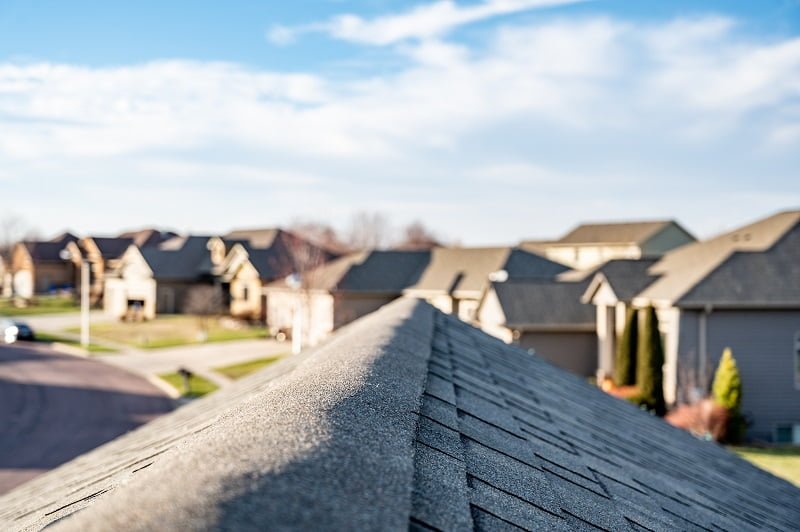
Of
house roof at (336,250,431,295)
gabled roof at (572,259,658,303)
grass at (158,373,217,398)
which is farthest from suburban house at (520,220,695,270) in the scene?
grass at (158,373,217,398)

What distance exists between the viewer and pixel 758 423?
24281 millimetres

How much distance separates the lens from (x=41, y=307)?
66.0 meters

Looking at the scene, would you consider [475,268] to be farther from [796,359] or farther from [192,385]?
[796,359]

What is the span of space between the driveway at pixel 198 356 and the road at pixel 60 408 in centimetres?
140

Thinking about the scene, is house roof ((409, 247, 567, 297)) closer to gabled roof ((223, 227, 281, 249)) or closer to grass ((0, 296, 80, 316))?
gabled roof ((223, 227, 281, 249))

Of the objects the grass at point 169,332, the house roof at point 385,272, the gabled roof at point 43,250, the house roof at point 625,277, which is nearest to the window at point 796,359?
the house roof at point 625,277

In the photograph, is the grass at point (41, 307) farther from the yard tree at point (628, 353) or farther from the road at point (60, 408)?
the yard tree at point (628, 353)

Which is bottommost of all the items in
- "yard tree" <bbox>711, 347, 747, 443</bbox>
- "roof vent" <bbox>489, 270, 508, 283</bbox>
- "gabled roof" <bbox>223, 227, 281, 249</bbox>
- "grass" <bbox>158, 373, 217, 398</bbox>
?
"grass" <bbox>158, 373, 217, 398</bbox>

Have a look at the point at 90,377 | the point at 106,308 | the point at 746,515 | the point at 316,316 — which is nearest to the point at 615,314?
the point at 316,316

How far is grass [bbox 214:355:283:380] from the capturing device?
3244 centimetres

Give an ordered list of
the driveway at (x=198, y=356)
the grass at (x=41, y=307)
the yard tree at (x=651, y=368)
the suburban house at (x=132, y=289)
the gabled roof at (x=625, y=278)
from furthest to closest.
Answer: the grass at (x=41, y=307) < the suburban house at (x=132, y=289) < the driveway at (x=198, y=356) < the gabled roof at (x=625, y=278) < the yard tree at (x=651, y=368)

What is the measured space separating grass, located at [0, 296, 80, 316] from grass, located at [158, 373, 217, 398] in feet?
119

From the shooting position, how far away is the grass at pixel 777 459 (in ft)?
61.4

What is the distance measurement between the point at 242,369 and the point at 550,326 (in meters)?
14.6
